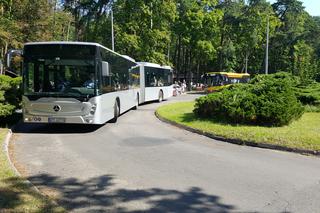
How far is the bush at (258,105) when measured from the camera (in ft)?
46.9

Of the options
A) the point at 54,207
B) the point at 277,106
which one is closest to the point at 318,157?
the point at 277,106

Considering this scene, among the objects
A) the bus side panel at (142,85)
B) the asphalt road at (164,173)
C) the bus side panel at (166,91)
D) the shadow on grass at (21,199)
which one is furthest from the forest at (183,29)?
the shadow on grass at (21,199)

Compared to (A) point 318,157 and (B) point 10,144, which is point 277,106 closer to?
(A) point 318,157

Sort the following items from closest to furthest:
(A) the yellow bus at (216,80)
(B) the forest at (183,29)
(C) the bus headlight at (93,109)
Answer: (C) the bus headlight at (93,109)
(B) the forest at (183,29)
(A) the yellow bus at (216,80)

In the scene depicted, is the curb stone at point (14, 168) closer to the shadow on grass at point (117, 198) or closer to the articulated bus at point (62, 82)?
the shadow on grass at point (117, 198)

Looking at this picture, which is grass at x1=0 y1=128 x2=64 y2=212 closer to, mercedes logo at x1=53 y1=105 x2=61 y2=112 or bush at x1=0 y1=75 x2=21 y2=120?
mercedes logo at x1=53 y1=105 x2=61 y2=112

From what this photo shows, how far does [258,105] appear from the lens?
14.6 metres

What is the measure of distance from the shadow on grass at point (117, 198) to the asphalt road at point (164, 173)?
15 mm

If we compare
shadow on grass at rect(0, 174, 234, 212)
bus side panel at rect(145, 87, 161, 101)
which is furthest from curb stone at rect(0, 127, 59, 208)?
bus side panel at rect(145, 87, 161, 101)

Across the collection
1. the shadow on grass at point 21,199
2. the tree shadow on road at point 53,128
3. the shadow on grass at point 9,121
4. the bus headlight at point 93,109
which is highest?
the bus headlight at point 93,109

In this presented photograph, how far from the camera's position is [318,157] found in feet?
34.7

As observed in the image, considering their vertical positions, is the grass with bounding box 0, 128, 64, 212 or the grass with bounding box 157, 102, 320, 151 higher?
the grass with bounding box 157, 102, 320, 151

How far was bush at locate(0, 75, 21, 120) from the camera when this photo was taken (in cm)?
1335

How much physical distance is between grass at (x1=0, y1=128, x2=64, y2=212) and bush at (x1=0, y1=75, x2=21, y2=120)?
6.33 meters
